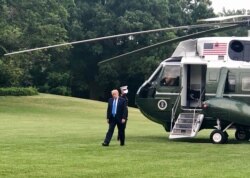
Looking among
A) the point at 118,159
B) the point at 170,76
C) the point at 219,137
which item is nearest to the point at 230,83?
the point at 219,137

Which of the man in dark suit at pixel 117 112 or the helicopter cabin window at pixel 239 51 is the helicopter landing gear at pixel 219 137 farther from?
the man in dark suit at pixel 117 112

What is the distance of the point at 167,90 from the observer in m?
20.7

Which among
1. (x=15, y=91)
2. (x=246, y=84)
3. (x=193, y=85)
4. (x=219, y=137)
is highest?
(x=246, y=84)

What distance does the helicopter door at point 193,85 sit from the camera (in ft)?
67.2

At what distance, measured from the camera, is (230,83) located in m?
19.9

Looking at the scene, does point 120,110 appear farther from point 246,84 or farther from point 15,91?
point 15,91

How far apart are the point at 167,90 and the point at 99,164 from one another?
7929 mm

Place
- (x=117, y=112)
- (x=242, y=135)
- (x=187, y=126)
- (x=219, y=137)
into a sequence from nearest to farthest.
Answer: (x=117, y=112) < (x=219, y=137) < (x=187, y=126) < (x=242, y=135)

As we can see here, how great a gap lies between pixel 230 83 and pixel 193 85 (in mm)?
1360

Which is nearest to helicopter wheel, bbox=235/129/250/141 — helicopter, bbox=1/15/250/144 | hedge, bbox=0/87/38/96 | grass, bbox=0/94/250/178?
helicopter, bbox=1/15/250/144

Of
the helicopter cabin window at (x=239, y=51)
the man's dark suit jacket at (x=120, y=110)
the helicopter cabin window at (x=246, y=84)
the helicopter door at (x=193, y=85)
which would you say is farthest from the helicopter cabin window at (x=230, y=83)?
the man's dark suit jacket at (x=120, y=110)

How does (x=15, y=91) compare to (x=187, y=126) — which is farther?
(x=15, y=91)

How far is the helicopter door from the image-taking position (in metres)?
20.5

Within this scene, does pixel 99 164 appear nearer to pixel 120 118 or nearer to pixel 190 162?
pixel 190 162
